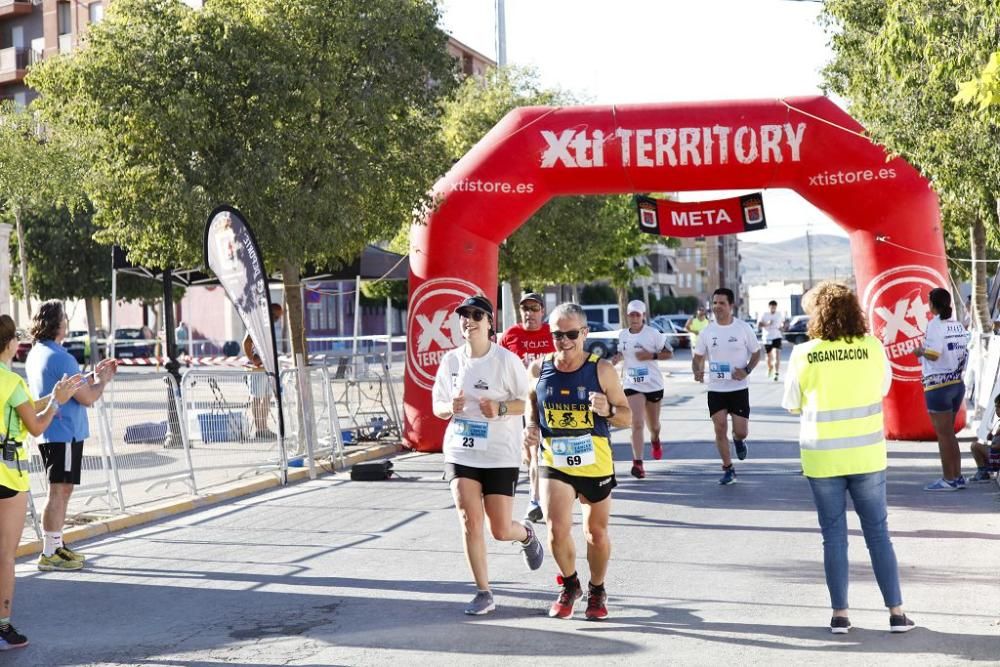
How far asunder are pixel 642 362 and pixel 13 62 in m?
53.1

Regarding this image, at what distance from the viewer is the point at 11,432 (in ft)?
21.6

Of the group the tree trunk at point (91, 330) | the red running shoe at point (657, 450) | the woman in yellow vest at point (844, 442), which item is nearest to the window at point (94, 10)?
the tree trunk at point (91, 330)

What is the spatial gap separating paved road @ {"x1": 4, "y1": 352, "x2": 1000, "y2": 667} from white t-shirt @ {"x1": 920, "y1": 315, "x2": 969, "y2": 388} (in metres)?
1.05

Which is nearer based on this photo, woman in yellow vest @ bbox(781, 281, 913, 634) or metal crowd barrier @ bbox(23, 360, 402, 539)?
woman in yellow vest @ bbox(781, 281, 913, 634)

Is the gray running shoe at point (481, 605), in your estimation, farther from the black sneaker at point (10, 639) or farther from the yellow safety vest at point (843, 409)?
the black sneaker at point (10, 639)

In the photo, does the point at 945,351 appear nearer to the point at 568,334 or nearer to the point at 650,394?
the point at 650,394

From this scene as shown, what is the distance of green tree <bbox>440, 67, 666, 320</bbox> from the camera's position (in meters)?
23.5

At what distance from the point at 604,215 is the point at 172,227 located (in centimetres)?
1259

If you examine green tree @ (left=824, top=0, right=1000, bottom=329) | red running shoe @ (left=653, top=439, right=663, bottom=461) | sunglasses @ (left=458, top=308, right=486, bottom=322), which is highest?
green tree @ (left=824, top=0, right=1000, bottom=329)

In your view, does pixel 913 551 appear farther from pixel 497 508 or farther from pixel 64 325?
pixel 64 325

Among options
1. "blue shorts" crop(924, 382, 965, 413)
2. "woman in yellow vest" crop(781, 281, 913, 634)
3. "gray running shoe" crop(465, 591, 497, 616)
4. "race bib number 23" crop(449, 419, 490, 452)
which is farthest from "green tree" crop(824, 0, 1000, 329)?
"gray running shoe" crop(465, 591, 497, 616)

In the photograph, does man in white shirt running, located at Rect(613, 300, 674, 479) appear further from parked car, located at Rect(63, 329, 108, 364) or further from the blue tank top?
parked car, located at Rect(63, 329, 108, 364)

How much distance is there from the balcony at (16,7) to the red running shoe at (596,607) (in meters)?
58.6

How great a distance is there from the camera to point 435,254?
52.0ft
